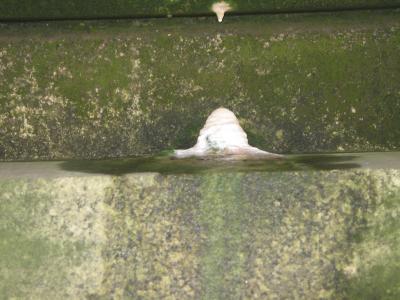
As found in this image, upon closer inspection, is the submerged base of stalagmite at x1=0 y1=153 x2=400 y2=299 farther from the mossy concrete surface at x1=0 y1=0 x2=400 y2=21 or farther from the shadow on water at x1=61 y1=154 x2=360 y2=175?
the mossy concrete surface at x1=0 y1=0 x2=400 y2=21

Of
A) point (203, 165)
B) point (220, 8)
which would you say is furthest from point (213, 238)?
point (220, 8)

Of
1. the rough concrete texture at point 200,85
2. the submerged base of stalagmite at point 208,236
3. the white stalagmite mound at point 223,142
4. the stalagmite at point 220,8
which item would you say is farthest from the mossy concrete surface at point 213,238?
the stalagmite at point 220,8

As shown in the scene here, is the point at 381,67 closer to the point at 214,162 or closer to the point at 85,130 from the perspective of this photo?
the point at 214,162

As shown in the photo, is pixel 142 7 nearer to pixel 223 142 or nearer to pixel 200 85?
pixel 200 85

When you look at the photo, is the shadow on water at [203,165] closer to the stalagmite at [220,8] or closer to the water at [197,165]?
the water at [197,165]

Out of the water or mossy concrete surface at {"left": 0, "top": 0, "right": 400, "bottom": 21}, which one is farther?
mossy concrete surface at {"left": 0, "top": 0, "right": 400, "bottom": 21}

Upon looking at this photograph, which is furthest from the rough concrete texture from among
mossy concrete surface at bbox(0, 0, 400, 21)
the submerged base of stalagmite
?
the submerged base of stalagmite

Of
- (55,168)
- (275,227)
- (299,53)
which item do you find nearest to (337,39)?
(299,53)
